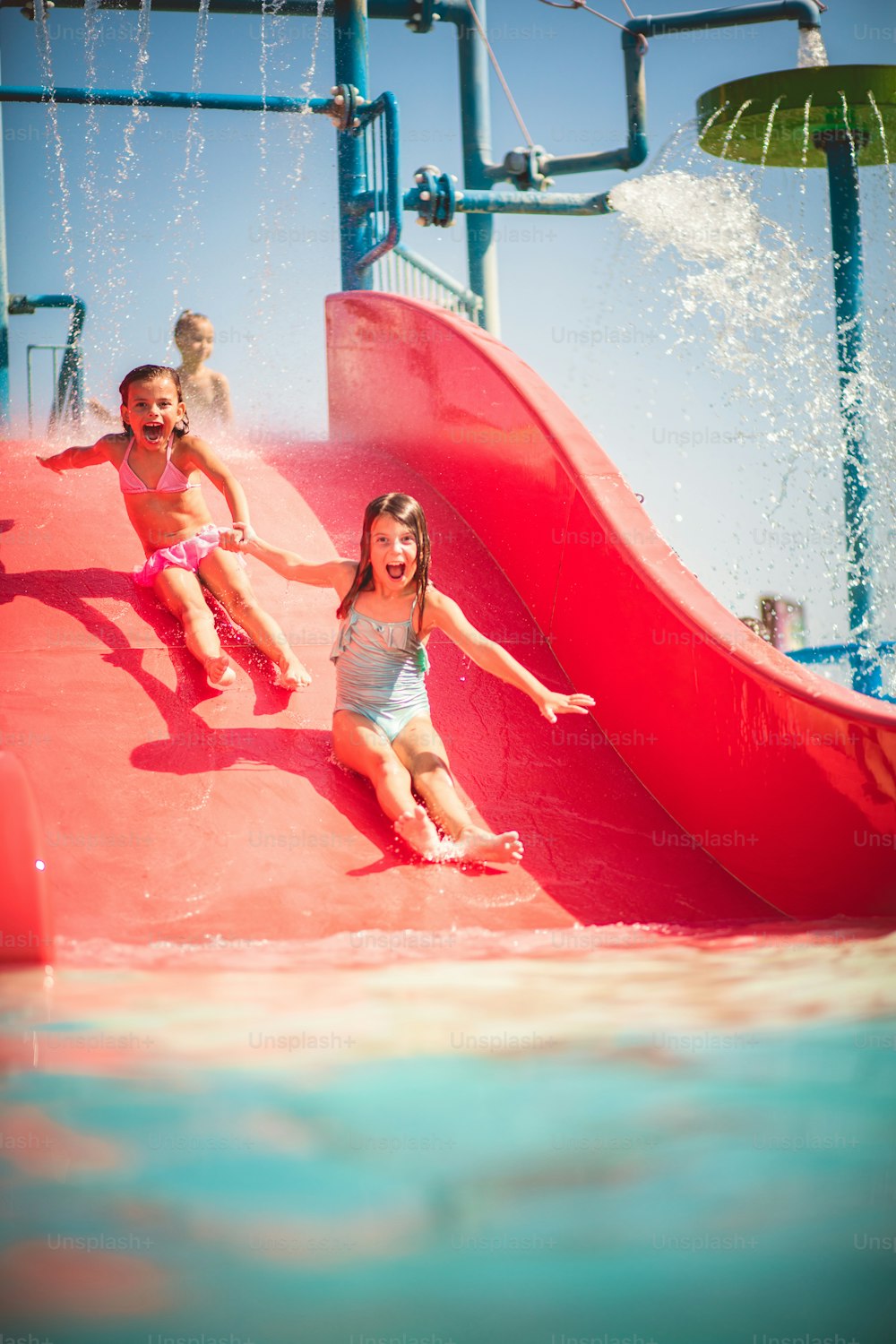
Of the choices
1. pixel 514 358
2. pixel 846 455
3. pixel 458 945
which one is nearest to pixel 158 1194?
pixel 458 945

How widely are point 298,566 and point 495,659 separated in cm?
75

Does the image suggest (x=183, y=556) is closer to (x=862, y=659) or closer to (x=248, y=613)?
(x=248, y=613)

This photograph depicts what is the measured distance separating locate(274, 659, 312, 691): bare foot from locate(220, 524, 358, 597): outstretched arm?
27 centimetres

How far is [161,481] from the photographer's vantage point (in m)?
4.43

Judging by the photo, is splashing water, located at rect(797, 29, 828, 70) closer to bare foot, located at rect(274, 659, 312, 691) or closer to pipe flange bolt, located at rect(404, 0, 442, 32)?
pipe flange bolt, located at rect(404, 0, 442, 32)

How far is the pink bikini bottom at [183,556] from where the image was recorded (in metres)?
4.26

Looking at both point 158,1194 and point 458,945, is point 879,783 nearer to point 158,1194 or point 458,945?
point 458,945

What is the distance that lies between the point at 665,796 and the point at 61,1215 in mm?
2509

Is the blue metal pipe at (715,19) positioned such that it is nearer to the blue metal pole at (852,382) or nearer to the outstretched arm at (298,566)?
the blue metal pole at (852,382)

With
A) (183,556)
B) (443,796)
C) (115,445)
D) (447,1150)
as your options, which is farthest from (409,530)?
(447,1150)

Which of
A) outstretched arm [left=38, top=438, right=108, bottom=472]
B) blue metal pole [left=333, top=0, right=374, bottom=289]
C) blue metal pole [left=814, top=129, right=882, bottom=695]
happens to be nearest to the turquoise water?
outstretched arm [left=38, top=438, right=108, bottom=472]

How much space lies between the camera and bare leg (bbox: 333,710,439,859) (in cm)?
341

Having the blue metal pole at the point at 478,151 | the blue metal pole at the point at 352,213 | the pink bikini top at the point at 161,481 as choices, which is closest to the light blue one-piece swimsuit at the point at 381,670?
the pink bikini top at the point at 161,481

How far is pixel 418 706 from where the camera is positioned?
3.82 m
